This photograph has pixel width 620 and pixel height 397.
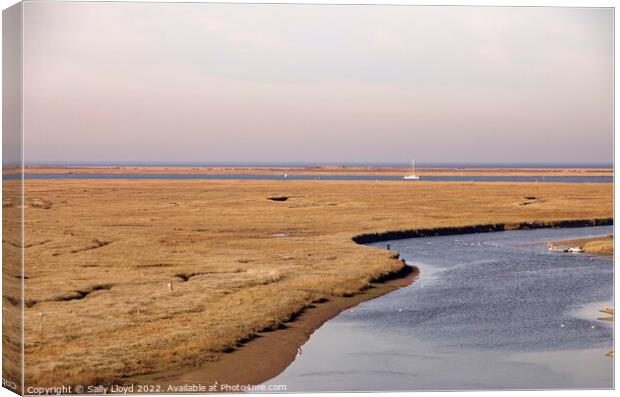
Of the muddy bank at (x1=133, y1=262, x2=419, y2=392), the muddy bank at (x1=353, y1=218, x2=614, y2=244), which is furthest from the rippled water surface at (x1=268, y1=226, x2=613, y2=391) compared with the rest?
the muddy bank at (x1=353, y1=218, x2=614, y2=244)

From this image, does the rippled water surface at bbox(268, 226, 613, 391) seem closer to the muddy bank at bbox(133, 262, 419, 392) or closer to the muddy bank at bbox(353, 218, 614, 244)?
the muddy bank at bbox(133, 262, 419, 392)

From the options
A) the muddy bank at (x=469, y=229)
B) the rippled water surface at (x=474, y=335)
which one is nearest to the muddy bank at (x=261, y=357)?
the rippled water surface at (x=474, y=335)

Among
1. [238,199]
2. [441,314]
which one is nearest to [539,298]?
[441,314]

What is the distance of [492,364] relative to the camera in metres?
19.2

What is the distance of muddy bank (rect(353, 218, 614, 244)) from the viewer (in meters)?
43.5

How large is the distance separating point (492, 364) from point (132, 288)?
11.7 m

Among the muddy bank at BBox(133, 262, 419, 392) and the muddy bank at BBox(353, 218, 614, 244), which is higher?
the muddy bank at BBox(353, 218, 614, 244)

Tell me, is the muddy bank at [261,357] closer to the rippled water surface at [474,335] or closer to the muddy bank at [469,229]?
the rippled water surface at [474,335]

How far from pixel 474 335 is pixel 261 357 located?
18.8 ft

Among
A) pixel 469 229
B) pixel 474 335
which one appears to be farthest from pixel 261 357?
pixel 469 229

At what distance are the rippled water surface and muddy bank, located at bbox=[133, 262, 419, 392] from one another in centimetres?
35

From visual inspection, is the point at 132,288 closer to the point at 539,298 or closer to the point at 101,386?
the point at 101,386

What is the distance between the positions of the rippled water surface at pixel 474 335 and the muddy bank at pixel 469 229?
370 inches

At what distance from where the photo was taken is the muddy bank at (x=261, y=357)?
17672 millimetres
